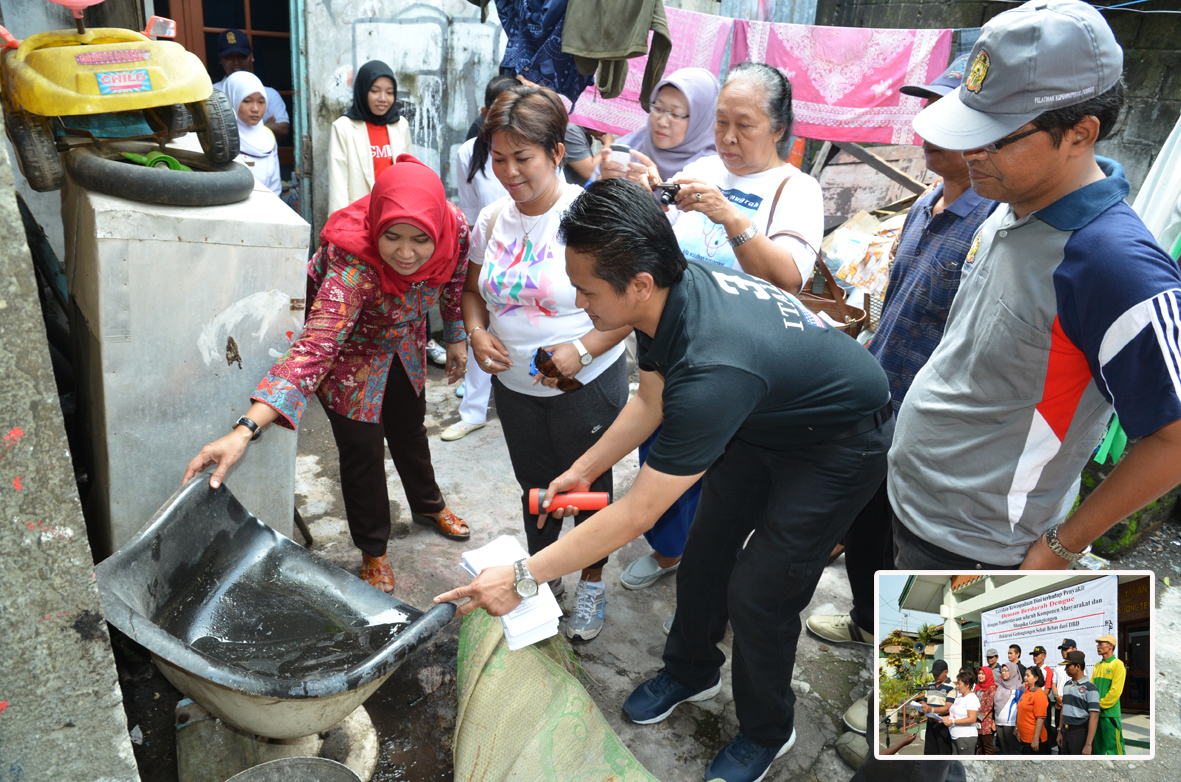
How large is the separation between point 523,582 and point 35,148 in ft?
6.17

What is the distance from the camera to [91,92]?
85.2 inches

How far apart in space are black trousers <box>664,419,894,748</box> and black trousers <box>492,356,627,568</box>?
1.41 feet

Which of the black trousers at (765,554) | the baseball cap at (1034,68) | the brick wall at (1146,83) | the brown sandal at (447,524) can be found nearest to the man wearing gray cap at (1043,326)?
the baseball cap at (1034,68)

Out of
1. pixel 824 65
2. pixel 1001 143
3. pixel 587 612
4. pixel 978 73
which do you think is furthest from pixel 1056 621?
pixel 824 65

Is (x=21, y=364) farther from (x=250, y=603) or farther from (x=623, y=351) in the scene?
(x=623, y=351)

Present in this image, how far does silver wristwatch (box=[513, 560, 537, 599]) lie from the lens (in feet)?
5.90

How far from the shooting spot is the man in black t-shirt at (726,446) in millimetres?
1665

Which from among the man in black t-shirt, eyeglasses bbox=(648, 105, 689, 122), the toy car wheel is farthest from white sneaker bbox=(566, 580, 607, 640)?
the toy car wheel

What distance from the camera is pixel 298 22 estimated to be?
4.61 meters

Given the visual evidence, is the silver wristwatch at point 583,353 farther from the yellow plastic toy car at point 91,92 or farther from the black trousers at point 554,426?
the yellow plastic toy car at point 91,92

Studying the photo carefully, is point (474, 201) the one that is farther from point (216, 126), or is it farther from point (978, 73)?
point (978, 73)

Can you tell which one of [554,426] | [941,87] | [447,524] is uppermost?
[941,87]

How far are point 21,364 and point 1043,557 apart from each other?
187cm

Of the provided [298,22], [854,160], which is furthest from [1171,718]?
[298,22]
